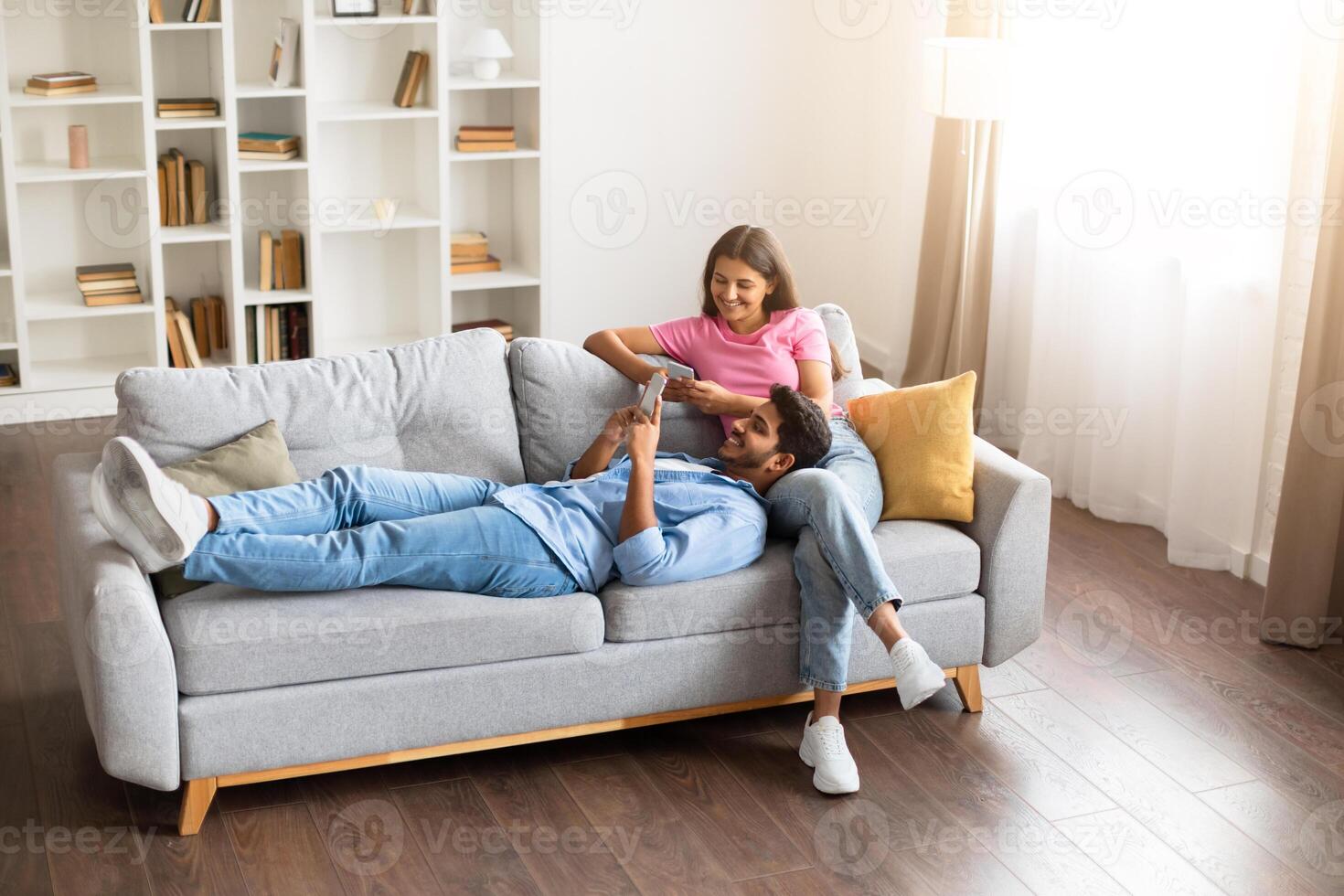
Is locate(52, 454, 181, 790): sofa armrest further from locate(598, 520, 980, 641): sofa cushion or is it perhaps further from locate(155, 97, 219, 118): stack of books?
locate(155, 97, 219, 118): stack of books

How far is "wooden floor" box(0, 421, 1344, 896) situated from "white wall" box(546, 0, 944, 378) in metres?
2.53

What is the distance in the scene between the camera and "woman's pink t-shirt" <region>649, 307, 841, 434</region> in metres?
3.37

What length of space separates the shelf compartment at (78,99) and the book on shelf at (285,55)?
17.9 inches

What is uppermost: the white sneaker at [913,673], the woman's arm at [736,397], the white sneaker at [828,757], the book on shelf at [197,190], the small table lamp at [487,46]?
the small table lamp at [487,46]

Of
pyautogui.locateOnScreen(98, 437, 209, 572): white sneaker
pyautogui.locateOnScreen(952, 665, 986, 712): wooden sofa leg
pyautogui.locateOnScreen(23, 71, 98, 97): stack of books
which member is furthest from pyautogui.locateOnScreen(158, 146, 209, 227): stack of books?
pyautogui.locateOnScreen(952, 665, 986, 712): wooden sofa leg

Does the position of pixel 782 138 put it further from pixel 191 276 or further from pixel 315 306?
pixel 191 276

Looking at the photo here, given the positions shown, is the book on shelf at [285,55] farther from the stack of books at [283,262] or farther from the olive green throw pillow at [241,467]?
the olive green throw pillow at [241,467]

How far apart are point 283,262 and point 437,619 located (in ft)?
9.14

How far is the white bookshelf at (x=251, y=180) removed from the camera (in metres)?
4.80

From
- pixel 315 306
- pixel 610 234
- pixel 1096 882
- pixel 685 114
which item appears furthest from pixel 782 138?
pixel 1096 882

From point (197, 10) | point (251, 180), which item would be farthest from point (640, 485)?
point (251, 180)

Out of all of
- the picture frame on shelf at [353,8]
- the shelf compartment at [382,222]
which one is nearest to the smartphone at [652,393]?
the shelf compartment at [382,222]

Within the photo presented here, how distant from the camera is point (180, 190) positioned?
492 centimetres

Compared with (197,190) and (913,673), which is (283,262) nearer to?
(197,190)
